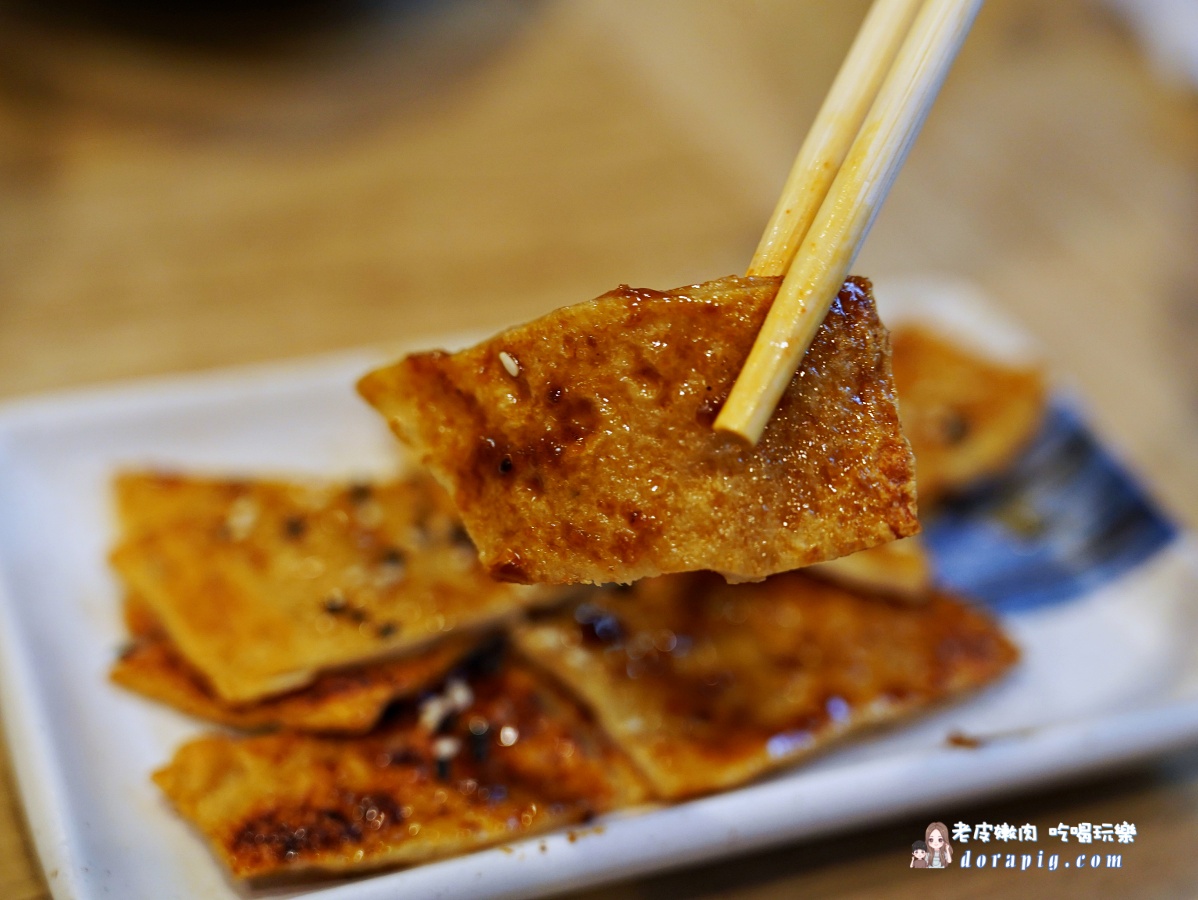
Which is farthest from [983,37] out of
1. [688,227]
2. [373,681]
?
[373,681]

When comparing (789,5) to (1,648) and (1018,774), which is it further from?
(1,648)

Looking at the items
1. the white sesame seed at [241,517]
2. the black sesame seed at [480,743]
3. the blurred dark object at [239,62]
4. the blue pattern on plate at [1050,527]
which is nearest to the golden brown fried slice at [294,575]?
the white sesame seed at [241,517]

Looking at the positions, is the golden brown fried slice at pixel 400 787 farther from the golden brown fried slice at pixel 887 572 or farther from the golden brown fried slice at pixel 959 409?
the golden brown fried slice at pixel 959 409

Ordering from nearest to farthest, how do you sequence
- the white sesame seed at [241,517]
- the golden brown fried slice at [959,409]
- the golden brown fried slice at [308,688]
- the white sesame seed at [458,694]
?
the golden brown fried slice at [308,688] < the white sesame seed at [458,694] < the white sesame seed at [241,517] < the golden brown fried slice at [959,409]

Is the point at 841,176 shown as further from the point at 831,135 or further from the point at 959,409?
the point at 959,409

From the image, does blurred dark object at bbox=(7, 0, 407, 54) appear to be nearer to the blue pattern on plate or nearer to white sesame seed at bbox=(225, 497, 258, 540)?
white sesame seed at bbox=(225, 497, 258, 540)

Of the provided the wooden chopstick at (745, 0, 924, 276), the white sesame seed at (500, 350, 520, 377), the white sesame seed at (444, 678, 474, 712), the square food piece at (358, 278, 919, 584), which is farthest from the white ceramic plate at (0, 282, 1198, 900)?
the wooden chopstick at (745, 0, 924, 276)

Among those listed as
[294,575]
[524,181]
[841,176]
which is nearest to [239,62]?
[524,181]
